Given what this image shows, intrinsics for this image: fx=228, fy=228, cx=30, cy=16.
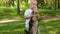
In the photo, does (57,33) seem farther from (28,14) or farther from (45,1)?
(45,1)

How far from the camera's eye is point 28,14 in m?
4.33

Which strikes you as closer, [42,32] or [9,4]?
[42,32]

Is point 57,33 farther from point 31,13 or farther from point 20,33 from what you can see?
point 31,13

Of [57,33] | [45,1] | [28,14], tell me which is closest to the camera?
[28,14]

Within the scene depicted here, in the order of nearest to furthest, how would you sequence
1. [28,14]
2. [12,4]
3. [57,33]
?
[28,14] < [57,33] < [12,4]

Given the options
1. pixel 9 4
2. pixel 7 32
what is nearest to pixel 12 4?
pixel 9 4

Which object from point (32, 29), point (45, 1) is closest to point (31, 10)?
point (32, 29)

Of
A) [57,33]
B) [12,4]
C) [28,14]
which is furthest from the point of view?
[12,4]

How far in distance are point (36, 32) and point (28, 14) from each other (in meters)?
0.38

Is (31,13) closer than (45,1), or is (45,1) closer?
(31,13)

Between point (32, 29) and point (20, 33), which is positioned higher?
point (32, 29)

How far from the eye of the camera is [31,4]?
4.37m

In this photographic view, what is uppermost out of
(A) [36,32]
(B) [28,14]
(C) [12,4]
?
(B) [28,14]

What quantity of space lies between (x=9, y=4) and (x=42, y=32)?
21958 mm
